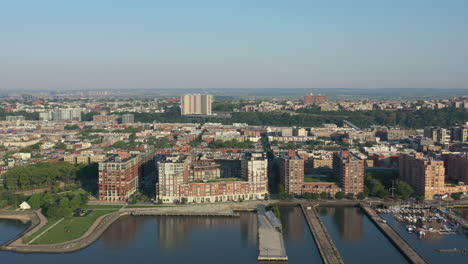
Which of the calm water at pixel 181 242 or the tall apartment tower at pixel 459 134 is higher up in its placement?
the tall apartment tower at pixel 459 134

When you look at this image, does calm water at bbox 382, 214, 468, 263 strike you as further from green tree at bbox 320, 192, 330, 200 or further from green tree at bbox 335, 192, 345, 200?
green tree at bbox 320, 192, 330, 200

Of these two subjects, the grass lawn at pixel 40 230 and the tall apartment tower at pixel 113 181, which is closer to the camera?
the grass lawn at pixel 40 230

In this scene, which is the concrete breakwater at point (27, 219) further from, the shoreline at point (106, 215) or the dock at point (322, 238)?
the dock at point (322, 238)

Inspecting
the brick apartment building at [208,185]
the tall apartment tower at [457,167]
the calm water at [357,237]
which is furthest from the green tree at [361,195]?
the tall apartment tower at [457,167]

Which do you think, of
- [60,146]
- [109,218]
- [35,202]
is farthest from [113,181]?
[60,146]

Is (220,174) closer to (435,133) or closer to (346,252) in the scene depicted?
(346,252)
